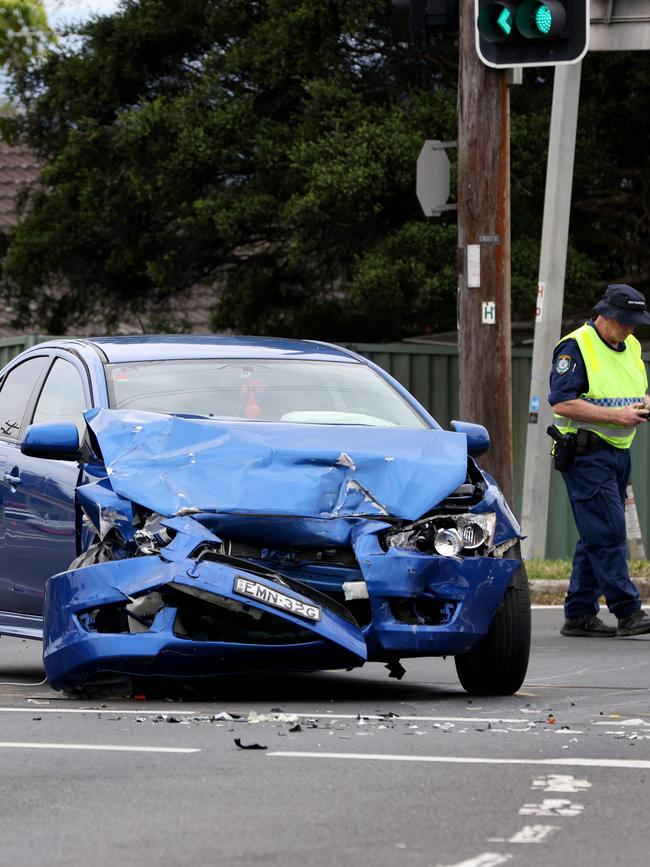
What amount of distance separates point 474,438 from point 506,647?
1.03m

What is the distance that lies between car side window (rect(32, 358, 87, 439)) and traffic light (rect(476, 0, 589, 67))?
5.15 m

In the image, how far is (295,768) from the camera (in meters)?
5.82

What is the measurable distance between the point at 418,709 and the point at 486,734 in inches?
29.1

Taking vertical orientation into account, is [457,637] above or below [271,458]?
below

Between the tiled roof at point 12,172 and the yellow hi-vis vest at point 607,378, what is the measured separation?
1843 cm

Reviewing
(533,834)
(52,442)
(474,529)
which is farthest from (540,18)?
(533,834)

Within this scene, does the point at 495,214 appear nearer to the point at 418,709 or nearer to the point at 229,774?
the point at 418,709

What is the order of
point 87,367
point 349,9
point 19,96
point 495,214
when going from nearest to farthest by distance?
1. point 87,367
2. point 495,214
3. point 349,9
4. point 19,96

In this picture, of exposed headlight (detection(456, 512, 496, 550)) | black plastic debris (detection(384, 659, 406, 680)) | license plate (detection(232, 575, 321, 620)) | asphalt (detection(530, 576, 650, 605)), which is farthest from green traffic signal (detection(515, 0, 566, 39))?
license plate (detection(232, 575, 321, 620))

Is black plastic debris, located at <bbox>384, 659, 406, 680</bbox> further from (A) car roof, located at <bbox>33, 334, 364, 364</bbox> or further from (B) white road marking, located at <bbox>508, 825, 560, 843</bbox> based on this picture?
(B) white road marking, located at <bbox>508, 825, 560, 843</bbox>

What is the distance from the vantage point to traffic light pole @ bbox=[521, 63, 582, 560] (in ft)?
48.6

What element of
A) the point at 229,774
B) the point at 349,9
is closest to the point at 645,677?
the point at 229,774

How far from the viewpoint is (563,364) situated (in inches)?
412

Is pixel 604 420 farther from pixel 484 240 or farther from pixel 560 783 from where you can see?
pixel 560 783
